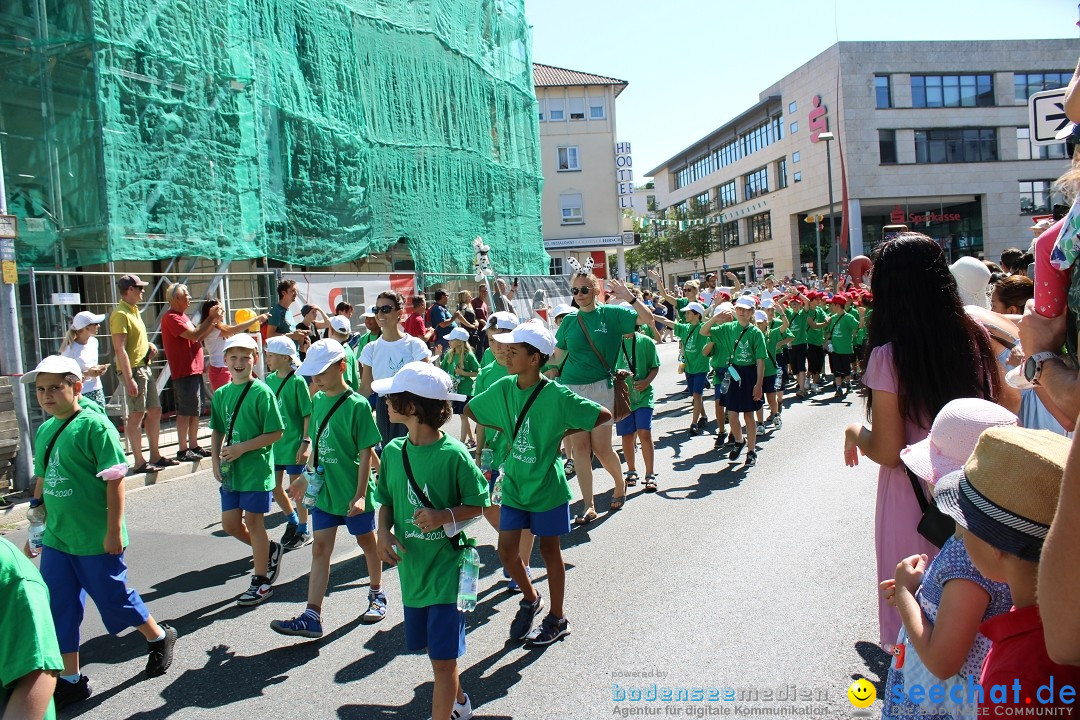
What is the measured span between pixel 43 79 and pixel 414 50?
31.2 feet

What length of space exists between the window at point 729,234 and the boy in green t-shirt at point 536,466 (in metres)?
66.9

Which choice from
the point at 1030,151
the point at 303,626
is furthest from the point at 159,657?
the point at 1030,151

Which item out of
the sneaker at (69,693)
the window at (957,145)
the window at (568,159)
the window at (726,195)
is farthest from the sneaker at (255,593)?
the window at (726,195)

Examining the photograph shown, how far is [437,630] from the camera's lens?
3.60 m

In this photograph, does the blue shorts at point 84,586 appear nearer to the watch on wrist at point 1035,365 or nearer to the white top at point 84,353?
the watch on wrist at point 1035,365

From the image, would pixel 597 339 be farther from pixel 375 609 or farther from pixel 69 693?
pixel 69 693

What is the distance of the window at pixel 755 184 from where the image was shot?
6234 cm

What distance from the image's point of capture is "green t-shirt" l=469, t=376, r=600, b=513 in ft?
15.4

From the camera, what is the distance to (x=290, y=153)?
14.9 m

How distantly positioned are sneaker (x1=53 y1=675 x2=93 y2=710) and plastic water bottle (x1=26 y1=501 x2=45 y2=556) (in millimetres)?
719

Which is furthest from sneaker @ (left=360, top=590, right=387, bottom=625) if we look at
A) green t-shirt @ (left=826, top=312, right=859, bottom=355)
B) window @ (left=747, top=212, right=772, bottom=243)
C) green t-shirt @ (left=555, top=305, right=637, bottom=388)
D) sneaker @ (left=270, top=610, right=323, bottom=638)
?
window @ (left=747, top=212, right=772, bottom=243)

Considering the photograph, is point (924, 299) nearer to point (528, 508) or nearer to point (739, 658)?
point (739, 658)

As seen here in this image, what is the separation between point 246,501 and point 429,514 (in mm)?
2516

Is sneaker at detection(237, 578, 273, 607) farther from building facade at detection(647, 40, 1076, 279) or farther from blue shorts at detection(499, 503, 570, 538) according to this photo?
building facade at detection(647, 40, 1076, 279)
